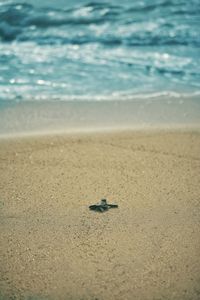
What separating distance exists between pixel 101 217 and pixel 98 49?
14.0ft

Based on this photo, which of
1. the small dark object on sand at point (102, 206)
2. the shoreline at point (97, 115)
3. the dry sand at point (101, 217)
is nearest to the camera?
the dry sand at point (101, 217)

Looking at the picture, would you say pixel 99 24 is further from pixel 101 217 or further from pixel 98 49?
pixel 101 217

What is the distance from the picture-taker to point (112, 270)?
7.53 feet

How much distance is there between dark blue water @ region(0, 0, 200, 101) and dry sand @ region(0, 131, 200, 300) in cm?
122

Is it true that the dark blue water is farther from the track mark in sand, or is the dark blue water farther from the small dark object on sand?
the small dark object on sand

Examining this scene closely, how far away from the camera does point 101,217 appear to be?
2.72 m

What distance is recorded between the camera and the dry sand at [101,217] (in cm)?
223

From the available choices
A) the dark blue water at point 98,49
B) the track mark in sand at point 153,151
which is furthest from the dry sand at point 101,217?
the dark blue water at point 98,49

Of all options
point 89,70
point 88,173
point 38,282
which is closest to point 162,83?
point 89,70

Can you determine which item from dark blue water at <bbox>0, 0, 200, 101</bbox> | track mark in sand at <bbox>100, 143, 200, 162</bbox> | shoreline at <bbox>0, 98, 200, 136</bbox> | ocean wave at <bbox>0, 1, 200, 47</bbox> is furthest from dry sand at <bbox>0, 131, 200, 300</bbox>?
ocean wave at <bbox>0, 1, 200, 47</bbox>

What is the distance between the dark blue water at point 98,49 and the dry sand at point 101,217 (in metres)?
1.22

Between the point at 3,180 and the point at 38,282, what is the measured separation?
1.10 m

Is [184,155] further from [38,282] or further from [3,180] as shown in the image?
[38,282]

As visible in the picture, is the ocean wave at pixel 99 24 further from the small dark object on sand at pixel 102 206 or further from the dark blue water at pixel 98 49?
the small dark object on sand at pixel 102 206
